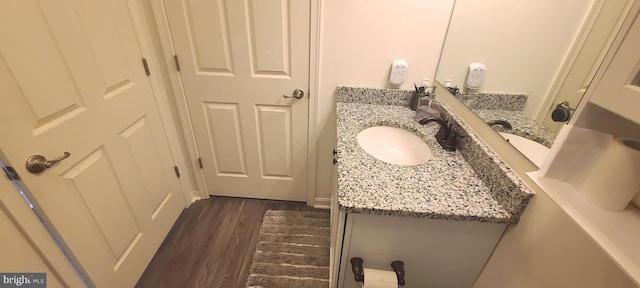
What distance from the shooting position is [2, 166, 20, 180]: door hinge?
760mm

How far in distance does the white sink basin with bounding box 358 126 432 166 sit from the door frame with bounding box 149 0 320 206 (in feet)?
1.50

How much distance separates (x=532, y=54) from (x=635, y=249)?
2.01 ft

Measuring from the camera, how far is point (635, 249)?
0.50 m

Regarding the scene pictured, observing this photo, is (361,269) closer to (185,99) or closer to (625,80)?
(625,80)

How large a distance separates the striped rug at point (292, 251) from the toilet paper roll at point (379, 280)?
65 cm

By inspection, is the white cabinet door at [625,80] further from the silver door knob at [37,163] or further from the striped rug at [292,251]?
the silver door knob at [37,163]

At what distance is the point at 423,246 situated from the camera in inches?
33.3

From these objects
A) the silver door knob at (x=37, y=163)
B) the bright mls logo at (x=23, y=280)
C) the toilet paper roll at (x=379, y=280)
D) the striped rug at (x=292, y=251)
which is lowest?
the striped rug at (x=292, y=251)

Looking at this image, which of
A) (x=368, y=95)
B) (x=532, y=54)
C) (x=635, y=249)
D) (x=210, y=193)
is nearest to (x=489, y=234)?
(x=635, y=249)

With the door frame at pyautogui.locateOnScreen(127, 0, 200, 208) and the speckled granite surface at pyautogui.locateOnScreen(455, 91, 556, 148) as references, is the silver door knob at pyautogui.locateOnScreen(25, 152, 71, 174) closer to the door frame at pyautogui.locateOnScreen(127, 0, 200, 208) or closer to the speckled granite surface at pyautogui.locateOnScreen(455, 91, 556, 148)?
the door frame at pyautogui.locateOnScreen(127, 0, 200, 208)

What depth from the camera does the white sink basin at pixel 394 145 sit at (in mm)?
1175

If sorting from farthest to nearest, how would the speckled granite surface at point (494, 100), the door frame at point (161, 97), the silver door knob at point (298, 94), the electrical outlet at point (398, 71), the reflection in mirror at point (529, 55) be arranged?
the silver door knob at point (298, 94)
the electrical outlet at point (398, 71)
the door frame at point (161, 97)
the speckled granite surface at point (494, 100)
the reflection in mirror at point (529, 55)

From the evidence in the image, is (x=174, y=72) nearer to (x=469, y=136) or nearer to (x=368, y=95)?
(x=368, y=95)

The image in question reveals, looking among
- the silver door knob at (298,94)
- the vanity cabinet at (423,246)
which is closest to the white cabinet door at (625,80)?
the vanity cabinet at (423,246)
